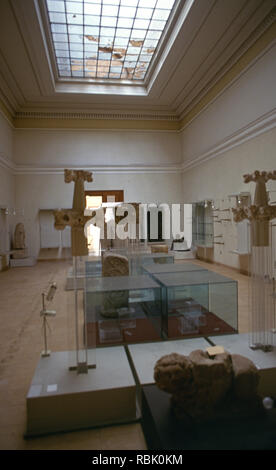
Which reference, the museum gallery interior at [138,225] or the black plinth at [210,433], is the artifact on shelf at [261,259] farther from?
the black plinth at [210,433]

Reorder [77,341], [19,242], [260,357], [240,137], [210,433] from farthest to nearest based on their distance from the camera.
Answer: [19,242] < [240,137] < [260,357] < [77,341] < [210,433]

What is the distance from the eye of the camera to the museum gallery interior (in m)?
3.07

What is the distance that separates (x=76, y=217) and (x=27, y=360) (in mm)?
2536

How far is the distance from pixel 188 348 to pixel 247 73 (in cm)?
992

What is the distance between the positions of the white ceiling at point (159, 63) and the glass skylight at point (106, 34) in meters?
0.54

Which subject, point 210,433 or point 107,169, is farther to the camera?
point 107,169

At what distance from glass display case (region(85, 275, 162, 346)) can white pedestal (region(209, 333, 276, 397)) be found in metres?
1.21

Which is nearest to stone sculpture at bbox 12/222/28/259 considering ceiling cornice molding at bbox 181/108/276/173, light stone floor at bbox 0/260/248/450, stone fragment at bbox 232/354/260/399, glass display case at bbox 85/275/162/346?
light stone floor at bbox 0/260/248/450

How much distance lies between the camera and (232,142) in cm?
1227

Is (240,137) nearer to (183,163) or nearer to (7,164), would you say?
Result: (183,163)

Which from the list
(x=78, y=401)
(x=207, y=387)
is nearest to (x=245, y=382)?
(x=207, y=387)

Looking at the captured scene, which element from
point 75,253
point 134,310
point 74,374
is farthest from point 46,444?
point 134,310

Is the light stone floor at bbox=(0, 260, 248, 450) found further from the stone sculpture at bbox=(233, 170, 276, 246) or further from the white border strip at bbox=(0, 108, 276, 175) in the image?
the white border strip at bbox=(0, 108, 276, 175)

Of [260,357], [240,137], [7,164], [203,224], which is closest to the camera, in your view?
[260,357]
